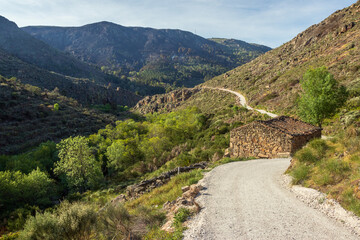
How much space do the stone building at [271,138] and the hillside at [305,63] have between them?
17985mm

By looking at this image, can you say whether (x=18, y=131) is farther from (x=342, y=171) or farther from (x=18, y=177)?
(x=342, y=171)

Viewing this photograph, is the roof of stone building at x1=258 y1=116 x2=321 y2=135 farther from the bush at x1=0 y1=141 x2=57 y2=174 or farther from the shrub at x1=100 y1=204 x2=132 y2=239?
the bush at x1=0 y1=141 x2=57 y2=174

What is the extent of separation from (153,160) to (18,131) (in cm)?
3722

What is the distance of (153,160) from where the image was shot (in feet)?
85.5

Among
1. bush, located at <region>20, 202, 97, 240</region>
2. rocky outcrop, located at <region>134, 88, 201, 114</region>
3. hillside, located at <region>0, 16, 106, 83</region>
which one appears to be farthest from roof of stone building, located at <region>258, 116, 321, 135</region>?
hillside, located at <region>0, 16, 106, 83</region>

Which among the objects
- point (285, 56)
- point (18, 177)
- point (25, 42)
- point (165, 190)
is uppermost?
point (25, 42)

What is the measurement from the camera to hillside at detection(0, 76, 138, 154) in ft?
139

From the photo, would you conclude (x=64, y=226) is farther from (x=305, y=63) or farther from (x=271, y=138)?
(x=305, y=63)

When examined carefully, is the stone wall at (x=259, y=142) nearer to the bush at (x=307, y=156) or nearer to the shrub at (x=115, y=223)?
the bush at (x=307, y=156)

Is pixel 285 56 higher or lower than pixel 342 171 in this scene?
higher

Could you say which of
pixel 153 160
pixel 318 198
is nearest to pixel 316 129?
pixel 318 198

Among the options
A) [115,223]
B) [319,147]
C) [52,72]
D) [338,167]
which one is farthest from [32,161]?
[52,72]

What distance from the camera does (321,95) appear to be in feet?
63.3

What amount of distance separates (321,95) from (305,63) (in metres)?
48.9
